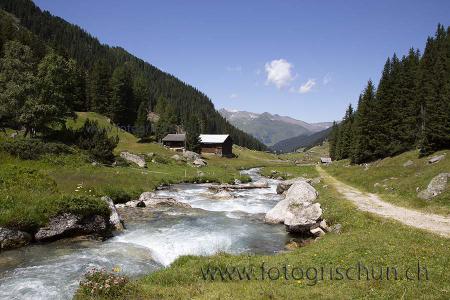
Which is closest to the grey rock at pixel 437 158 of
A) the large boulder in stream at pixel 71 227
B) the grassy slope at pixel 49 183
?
the grassy slope at pixel 49 183

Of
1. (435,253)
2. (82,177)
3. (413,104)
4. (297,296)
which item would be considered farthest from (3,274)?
(413,104)

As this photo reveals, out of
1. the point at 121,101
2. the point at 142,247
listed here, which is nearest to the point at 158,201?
the point at 142,247

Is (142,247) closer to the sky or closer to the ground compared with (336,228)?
closer to the ground

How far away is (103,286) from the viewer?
1190cm

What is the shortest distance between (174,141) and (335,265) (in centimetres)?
10388

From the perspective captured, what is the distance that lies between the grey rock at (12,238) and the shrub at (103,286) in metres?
10.4

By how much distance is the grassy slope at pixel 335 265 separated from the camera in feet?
39.5

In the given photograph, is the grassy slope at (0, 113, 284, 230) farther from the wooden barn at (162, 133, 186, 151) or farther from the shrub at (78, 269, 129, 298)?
the wooden barn at (162, 133, 186, 151)

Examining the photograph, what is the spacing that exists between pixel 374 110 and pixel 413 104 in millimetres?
7236

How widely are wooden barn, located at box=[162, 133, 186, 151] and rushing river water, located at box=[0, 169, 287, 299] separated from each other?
79.4 meters

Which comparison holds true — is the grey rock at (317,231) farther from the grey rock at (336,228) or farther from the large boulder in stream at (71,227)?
the large boulder in stream at (71,227)

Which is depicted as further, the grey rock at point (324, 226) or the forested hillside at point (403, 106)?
the forested hillside at point (403, 106)

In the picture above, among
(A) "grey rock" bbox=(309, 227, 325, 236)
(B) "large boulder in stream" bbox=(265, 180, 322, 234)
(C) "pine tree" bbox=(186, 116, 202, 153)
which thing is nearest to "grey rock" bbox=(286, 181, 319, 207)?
(B) "large boulder in stream" bbox=(265, 180, 322, 234)

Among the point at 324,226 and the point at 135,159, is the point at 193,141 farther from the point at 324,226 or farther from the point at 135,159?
the point at 324,226
